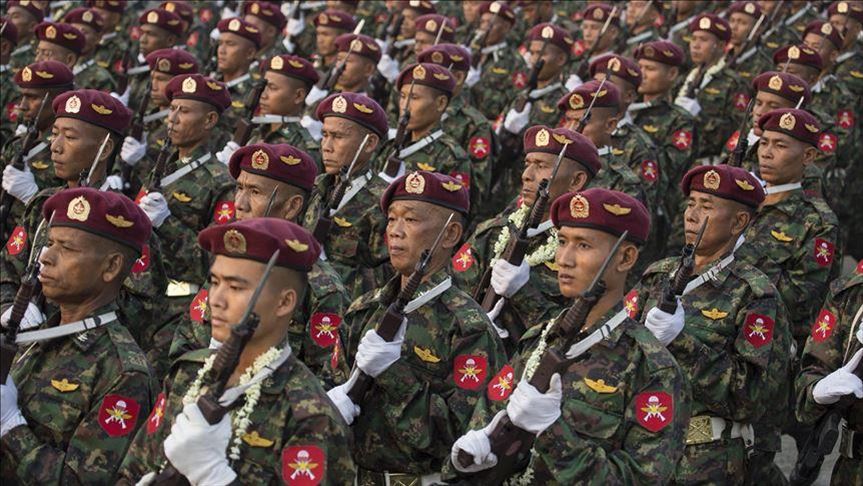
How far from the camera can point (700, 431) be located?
6.80 m

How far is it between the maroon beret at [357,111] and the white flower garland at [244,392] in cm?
415

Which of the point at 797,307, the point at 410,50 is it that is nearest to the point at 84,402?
the point at 797,307

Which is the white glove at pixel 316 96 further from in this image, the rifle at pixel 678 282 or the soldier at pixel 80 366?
the soldier at pixel 80 366

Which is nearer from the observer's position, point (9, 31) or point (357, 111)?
point (357, 111)

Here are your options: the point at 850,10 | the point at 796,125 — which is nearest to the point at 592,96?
the point at 796,125

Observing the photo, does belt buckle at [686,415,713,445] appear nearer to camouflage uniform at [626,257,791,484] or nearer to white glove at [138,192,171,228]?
camouflage uniform at [626,257,791,484]

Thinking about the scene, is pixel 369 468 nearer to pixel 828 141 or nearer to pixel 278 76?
pixel 278 76

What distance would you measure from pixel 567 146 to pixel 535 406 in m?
3.37

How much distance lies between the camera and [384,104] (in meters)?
14.5

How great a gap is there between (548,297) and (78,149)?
3106mm

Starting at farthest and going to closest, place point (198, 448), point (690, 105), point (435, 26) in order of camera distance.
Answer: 1. point (435, 26)
2. point (690, 105)
3. point (198, 448)

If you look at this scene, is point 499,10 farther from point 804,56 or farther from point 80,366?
point 80,366

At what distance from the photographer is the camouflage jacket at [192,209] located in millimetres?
8234

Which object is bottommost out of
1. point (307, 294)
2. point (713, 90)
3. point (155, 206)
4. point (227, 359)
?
point (713, 90)
